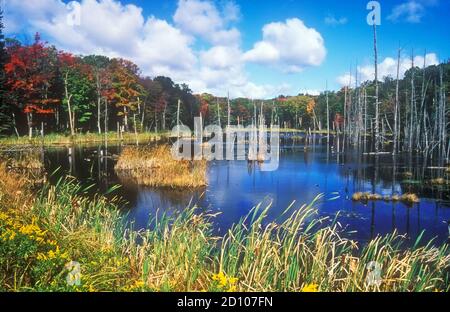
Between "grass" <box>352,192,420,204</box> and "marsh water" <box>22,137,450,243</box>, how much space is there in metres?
0.34

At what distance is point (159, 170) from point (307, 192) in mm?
7593

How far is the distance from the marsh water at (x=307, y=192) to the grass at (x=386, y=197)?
339 mm

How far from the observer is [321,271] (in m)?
5.18

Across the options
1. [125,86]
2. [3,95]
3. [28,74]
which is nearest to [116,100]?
[125,86]

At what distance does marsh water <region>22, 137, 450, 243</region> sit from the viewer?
11.4 metres

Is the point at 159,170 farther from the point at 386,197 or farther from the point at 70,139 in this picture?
the point at 70,139

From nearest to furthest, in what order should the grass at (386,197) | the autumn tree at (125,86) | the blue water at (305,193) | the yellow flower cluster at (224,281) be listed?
the yellow flower cluster at (224,281)
the blue water at (305,193)
the grass at (386,197)
the autumn tree at (125,86)

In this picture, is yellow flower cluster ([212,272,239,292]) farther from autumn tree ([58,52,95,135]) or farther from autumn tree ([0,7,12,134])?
autumn tree ([58,52,95,135])

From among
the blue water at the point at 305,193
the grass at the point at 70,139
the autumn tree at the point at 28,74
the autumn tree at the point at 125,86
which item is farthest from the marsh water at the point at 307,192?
the autumn tree at the point at 125,86

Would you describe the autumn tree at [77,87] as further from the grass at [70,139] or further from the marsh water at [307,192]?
the marsh water at [307,192]

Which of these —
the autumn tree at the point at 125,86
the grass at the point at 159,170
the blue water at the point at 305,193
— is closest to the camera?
the blue water at the point at 305,193

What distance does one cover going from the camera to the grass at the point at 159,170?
55.4 ft

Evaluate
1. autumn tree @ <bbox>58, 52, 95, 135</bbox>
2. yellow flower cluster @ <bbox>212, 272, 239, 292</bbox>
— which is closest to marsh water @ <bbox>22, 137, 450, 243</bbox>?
yellow flower cluster @ <bbox>212, 272, 239, 292</bbox>
